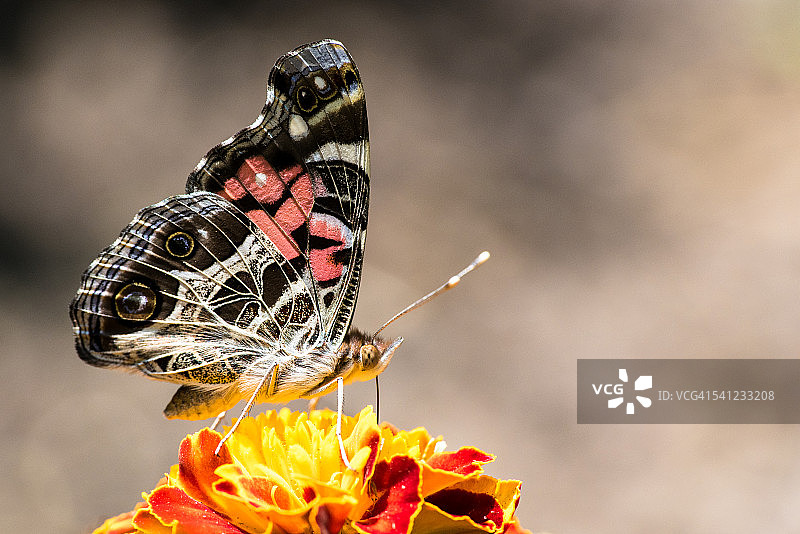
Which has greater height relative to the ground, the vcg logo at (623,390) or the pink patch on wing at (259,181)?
the vcg logo at (623,390)

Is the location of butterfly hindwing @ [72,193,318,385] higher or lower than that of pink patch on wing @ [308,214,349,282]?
lower

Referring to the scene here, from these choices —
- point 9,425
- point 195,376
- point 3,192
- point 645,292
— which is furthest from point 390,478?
point 3,192

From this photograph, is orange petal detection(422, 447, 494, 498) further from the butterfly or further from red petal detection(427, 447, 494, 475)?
the butterfly

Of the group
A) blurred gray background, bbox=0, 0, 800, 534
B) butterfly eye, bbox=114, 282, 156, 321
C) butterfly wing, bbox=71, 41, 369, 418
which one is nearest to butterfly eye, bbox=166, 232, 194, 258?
butterfly wing, bbox=71, 41, 369, 418

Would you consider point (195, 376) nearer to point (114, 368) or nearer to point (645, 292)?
point (114, 368)

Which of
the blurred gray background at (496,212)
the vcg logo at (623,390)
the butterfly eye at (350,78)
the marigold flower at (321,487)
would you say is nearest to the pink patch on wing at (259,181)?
the butterfly eye at (350,78)

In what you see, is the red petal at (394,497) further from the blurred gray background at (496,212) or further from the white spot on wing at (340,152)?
the blurred gray background at (496,212)
